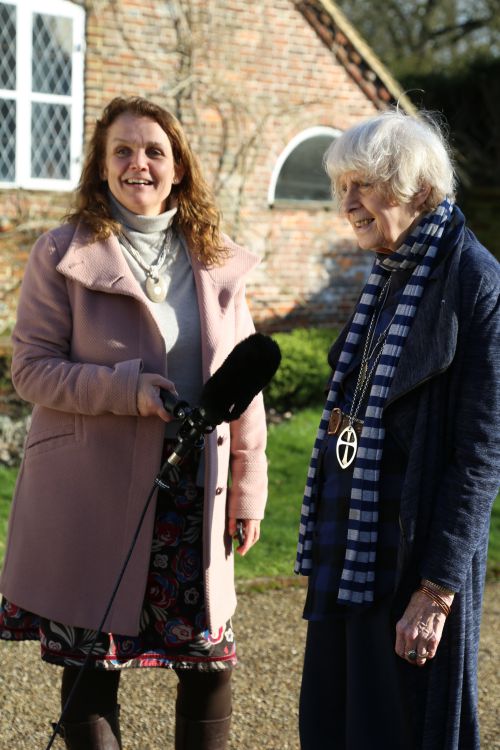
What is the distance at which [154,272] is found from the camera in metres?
2.81

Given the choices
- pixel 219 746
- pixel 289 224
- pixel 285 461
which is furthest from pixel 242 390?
pixel 289 224

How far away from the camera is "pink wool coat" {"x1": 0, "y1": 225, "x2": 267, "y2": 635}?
105 inches

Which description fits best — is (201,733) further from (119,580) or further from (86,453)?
(86,453)

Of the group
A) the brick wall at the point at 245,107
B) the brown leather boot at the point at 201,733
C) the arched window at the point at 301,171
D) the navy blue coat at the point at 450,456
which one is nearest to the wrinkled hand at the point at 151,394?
the navy blue coat at the point at 450,456

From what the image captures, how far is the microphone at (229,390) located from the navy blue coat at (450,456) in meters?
0.33

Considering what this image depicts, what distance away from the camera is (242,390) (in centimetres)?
238

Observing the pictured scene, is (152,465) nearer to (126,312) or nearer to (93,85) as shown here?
(126,312)

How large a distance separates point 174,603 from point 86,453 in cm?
49

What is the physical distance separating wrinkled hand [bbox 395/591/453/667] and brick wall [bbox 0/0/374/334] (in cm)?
713

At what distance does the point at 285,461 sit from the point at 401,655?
515 centimetres

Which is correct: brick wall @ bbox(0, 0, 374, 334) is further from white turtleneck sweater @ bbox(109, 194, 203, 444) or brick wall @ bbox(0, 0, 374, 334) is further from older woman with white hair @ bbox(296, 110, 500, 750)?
older woman with white hair @ bbox(296, 110, 500, 750)

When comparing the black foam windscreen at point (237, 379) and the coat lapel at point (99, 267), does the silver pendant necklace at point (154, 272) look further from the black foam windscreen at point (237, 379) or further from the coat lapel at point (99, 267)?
the black foam windscreen at point (237, 379)

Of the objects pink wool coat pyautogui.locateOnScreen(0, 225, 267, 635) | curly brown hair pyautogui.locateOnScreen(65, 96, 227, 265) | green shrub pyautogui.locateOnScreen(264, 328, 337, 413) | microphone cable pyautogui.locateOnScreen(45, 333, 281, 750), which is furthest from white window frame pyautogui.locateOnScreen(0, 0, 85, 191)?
microphone cable pyautogui.locateOnScreen(45, 333, 281, 750)

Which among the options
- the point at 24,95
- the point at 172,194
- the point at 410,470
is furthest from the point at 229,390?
the point at 24,95
